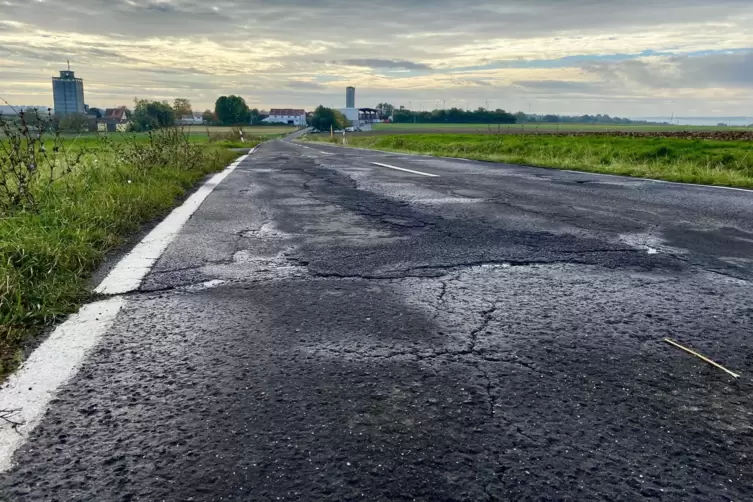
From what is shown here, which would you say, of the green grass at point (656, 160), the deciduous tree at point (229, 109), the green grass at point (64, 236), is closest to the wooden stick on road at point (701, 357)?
the green grass at point (64, 236)

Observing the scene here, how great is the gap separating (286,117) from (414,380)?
629ft

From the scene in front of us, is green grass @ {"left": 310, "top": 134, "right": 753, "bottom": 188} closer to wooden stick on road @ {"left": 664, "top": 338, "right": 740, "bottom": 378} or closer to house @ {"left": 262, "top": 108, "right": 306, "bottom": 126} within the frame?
wooden stick on road @ {"left": 664, "top": 338, "right": 740, "bottom": 378}

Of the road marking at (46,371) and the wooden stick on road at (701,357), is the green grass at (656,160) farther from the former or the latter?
the road marking at (46,371)

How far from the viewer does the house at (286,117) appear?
18588cm

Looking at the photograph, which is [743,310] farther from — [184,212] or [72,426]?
[184,212]

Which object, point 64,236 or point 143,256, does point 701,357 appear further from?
point 64,236

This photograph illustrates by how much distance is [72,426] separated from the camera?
184cm

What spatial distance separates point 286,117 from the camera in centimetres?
18738

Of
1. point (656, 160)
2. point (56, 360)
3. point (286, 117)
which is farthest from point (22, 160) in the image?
point (286, 117)

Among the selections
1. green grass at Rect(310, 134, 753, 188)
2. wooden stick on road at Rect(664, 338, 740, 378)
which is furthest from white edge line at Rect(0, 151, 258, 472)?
green grass at Rect(310, 134, 753, 188)

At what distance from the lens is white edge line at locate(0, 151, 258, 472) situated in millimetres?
1833

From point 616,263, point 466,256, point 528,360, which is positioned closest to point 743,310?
point 616,263

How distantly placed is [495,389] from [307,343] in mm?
845

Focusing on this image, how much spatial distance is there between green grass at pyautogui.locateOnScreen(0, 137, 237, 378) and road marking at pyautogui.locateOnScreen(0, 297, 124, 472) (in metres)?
0.09
